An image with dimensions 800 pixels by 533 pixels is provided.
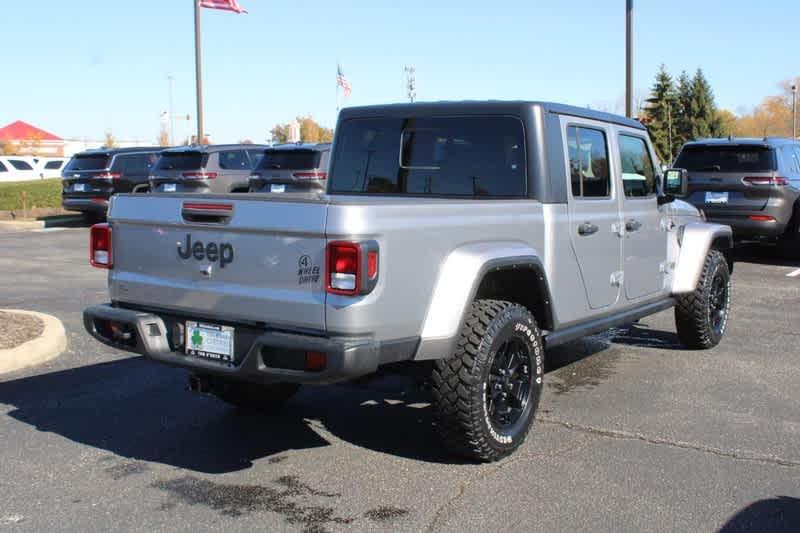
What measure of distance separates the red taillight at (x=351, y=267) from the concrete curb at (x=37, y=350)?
379cm

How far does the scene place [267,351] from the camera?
4035mm

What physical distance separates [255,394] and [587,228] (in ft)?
7.59

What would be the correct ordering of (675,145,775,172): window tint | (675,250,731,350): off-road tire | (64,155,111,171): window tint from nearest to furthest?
(675,250,731,350): off-road tire, (675,145,775,172): window tint, (64,155,111,171): window tint

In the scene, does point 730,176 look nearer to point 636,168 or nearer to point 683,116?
point 636,168

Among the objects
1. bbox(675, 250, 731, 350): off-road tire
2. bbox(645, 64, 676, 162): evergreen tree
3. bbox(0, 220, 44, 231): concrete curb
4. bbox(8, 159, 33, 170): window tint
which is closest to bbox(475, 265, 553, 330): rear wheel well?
bbox(675, 250, 731, 350): off-road tire

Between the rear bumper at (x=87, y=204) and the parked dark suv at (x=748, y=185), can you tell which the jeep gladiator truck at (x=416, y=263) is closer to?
the parked dark suv at (x=748, y=185)

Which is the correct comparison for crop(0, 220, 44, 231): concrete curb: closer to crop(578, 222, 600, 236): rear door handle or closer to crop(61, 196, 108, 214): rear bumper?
crop(61, 196, 108, 214): rear bumper

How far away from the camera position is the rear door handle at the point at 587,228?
17.6ft

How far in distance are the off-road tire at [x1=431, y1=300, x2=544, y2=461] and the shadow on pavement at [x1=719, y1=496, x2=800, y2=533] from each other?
1200mm

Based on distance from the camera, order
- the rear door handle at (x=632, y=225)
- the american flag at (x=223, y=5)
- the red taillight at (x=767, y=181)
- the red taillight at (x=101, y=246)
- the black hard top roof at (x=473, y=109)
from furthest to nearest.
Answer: the american flag at (x=223, y=5)
the red taillight at (x=767, y=181)
the rear door handle at (x=632, y=225)
the black hard top roof at (x=473, y=109)
the red taillight at (x=101, y=246)

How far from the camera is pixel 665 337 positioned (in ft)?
26.6

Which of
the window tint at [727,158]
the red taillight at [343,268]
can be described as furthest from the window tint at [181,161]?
the red taillight at [343,268]

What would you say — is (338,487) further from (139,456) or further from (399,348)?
(139,456)

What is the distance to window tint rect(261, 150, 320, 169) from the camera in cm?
1584
